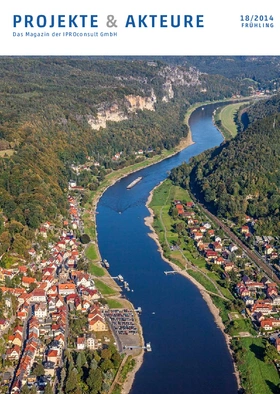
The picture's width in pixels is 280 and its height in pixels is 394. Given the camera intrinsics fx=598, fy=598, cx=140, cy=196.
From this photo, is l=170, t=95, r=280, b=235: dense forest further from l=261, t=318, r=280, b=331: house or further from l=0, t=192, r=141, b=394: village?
l=0, t=192, r=141, b=394: village

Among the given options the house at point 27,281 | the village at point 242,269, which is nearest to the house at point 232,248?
the village at point 242,269

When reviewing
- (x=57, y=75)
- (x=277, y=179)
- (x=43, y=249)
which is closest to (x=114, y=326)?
(x=43, y=249)

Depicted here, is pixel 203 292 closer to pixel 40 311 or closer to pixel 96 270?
pixel 96 270

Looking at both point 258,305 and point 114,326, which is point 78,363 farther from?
point 258,305

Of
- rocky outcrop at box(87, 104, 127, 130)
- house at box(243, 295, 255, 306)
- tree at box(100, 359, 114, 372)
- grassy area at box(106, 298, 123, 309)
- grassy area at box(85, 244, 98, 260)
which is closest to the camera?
tree at box(100, 359, 114, 372)

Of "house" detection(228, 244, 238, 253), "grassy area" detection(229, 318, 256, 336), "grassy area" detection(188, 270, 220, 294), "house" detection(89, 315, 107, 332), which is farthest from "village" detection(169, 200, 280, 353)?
"house" detection(89, 315, 107, 332)

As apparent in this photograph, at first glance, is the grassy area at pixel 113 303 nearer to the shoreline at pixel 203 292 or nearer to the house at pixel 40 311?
the house at pixel 40 311
